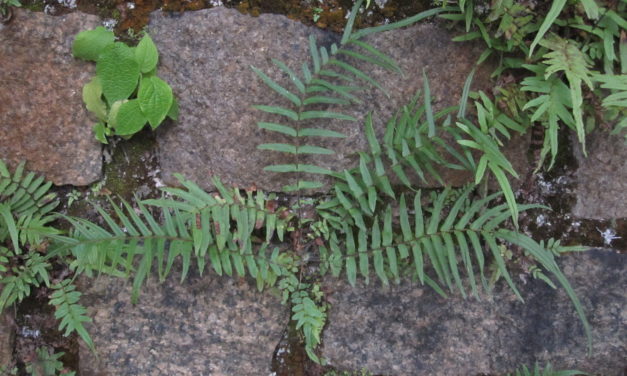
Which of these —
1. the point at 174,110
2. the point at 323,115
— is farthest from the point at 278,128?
the point at 174,110

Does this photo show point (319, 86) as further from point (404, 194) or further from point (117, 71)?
point (117, 71)

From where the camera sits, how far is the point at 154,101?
195 cm

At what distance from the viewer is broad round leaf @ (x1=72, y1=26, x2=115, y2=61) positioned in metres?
1.96

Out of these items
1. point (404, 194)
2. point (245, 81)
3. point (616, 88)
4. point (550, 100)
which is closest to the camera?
point (616, 88)

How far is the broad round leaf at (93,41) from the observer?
1956 mm

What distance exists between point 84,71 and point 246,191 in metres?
0.75

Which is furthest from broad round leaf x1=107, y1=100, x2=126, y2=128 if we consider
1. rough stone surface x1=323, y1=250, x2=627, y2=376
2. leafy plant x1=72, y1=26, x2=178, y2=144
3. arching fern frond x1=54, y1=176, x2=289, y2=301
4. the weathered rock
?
rough stone surface x1=323, y1=250, x2=627, y2=376

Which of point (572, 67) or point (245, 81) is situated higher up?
point (572, 67)

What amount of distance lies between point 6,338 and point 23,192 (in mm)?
578

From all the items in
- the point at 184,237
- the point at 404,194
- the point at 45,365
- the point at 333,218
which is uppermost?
the point at 404,194

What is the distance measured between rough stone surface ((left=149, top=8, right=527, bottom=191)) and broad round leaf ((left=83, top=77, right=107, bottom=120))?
8.8 inches

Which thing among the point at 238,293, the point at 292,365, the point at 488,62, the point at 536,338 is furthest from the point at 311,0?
the point at 536,338

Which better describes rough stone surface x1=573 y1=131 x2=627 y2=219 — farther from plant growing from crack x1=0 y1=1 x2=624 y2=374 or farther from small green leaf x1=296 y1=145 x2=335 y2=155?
small green leaf x1=296 y1=145 x2=335 y2=155

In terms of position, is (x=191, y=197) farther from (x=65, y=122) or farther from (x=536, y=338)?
(x=536, y=338)
